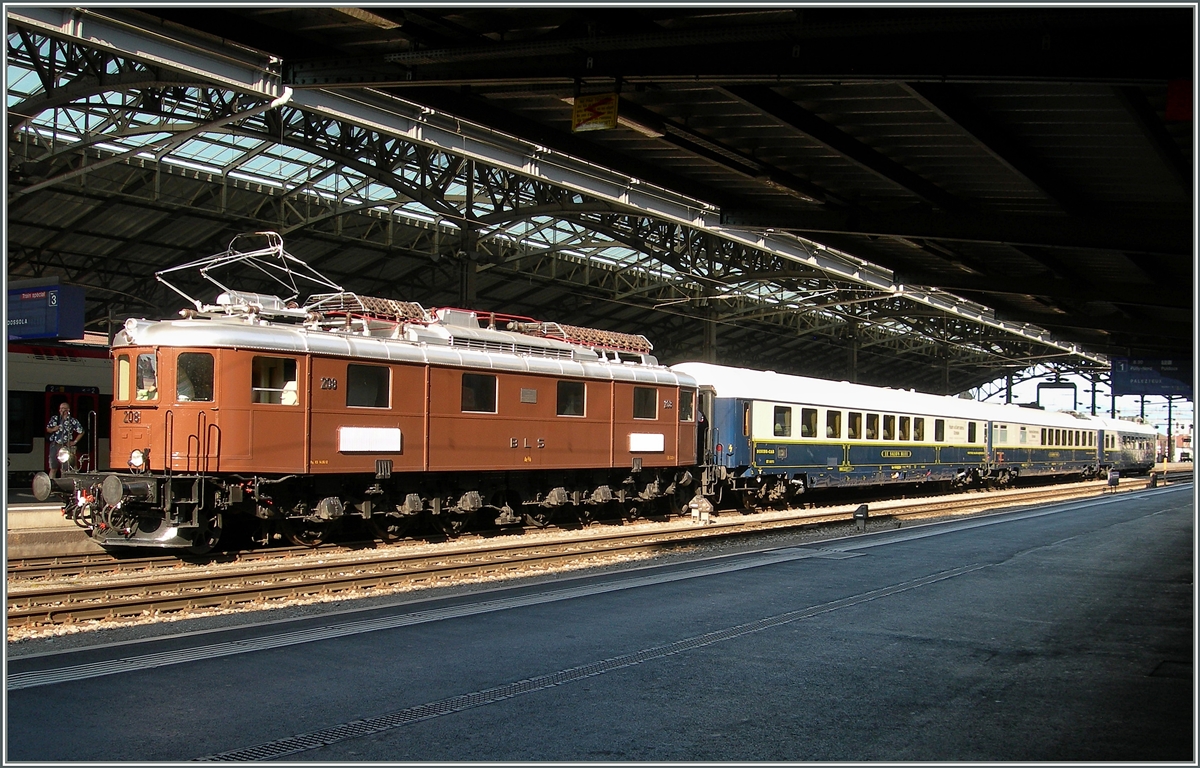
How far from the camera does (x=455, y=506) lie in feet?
60.9

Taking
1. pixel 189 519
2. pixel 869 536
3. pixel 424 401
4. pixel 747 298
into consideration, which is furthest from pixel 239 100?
pixel 747 298

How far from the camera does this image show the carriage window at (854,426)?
29.0 m

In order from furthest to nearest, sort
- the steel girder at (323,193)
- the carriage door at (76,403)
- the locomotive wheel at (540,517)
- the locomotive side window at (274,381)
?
the carriage door at (76,403)
the steel girder at (323,193)
the locomotive wheel at (540,517)
the locomotive side window at (274,381)

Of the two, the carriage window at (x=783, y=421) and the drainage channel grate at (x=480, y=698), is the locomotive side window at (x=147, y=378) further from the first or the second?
the carriage window at (x=783, y=421)

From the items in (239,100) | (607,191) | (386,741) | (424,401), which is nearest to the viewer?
(386,741)

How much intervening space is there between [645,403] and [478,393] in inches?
202

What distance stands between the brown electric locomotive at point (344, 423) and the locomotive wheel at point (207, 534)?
3cm

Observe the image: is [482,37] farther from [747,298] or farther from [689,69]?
[747,298]

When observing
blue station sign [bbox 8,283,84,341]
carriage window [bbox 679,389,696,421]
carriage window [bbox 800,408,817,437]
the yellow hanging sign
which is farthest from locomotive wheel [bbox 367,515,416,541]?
carriage window [bbox 800,408,817,437]

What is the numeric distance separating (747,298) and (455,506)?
30335 mm

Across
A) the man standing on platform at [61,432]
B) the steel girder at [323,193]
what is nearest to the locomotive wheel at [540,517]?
the steel girder at [323,193]

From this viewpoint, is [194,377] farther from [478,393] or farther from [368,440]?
[478,393]

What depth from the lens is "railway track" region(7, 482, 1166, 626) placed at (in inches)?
444

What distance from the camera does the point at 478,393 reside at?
18281 millimetres
